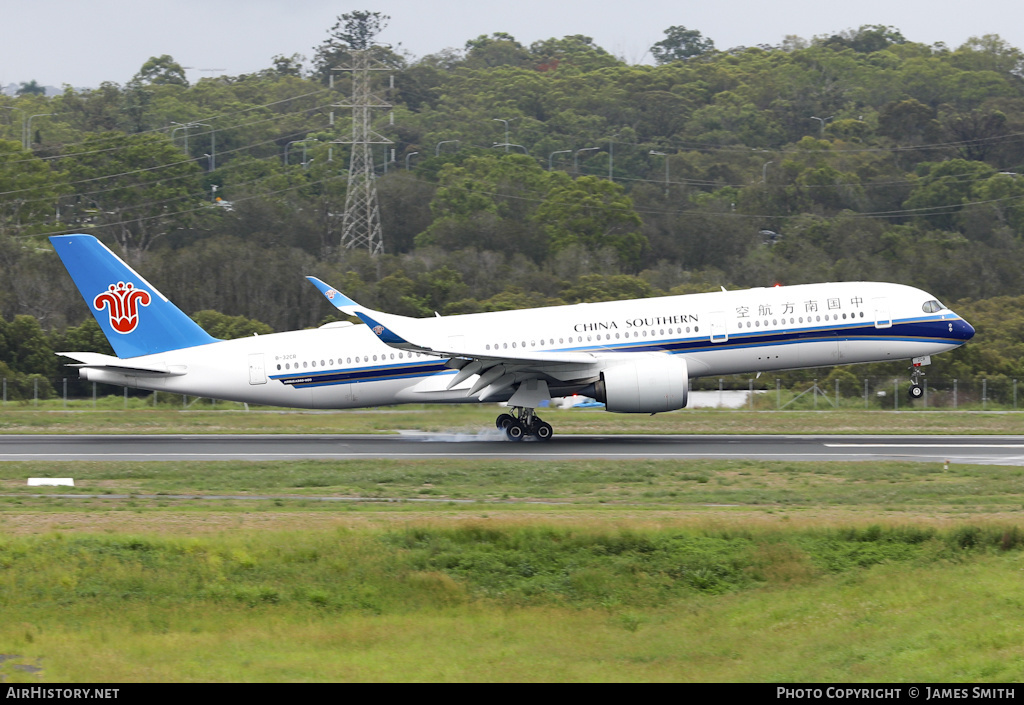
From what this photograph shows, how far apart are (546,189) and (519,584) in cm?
7814

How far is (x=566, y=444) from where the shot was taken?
35.1m

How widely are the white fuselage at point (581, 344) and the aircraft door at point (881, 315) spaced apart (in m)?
0.03

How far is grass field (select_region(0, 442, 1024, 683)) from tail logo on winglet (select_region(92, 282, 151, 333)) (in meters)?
11.7

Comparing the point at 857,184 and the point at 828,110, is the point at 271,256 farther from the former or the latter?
the point at 828,110

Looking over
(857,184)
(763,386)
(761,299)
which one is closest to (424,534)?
(761,299)

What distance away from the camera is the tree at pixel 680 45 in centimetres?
19638

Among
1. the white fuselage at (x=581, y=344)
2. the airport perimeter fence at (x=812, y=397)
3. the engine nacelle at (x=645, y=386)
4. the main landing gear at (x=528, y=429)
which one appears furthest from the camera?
the airport perimeter fence at (x=812, y=397)

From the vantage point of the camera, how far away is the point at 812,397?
4947cm

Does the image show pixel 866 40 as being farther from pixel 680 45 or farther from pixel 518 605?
pixel 518 605

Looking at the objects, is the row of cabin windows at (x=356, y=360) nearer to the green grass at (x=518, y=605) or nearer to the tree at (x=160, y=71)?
the green grass at (x=518, y=605)

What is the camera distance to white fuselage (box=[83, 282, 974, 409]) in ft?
116

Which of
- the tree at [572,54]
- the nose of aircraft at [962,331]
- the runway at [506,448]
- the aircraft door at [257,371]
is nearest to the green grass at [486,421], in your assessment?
the runway at [506,448]

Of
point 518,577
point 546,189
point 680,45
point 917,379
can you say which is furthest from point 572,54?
point 518,577
